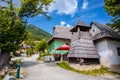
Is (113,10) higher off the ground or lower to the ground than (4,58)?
higher

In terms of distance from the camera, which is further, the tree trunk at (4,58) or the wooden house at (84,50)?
the tree trunk at (4,58)

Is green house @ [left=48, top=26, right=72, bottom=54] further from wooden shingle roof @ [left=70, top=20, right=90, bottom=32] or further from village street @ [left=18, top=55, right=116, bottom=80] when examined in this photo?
village street @ [left=18, top=55, right=116, bottom=80]

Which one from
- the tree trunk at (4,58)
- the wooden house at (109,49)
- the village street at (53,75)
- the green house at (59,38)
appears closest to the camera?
the village street at (53,75)

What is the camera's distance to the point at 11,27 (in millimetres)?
19375

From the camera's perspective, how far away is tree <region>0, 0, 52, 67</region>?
62.3ft

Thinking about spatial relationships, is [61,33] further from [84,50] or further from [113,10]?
[113,10]

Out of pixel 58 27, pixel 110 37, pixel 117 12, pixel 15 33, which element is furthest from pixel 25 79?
pixel 58 27

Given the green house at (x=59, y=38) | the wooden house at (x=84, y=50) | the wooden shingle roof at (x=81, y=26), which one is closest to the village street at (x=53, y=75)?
the wooden house at (x=84, y=50)

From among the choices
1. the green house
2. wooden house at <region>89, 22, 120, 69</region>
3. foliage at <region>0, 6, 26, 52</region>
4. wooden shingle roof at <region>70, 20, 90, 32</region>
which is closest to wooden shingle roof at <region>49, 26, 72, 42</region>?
the green house

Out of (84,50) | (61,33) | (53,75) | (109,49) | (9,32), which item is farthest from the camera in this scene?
(61,33)

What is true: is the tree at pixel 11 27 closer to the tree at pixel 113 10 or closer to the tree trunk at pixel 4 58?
the tree trunk at pixel 4 58

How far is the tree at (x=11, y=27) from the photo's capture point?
19.0m

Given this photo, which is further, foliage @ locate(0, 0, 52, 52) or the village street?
foliage @ locate(0, 0, 52, 52)

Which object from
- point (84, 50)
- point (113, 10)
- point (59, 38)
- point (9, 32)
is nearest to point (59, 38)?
point (59, 38)
